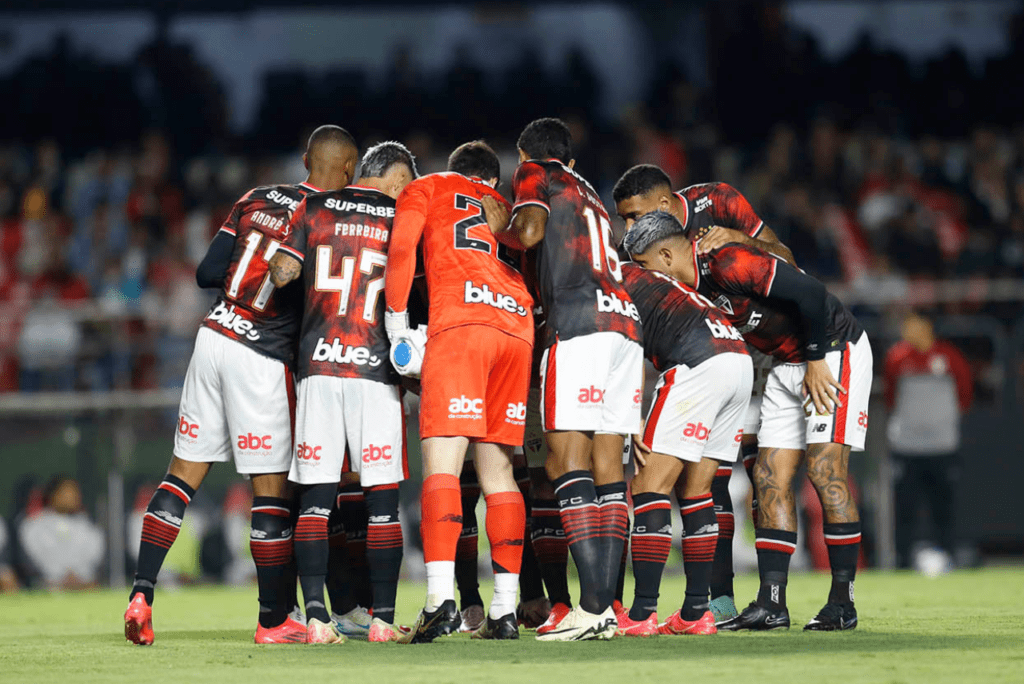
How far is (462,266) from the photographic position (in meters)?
5.93

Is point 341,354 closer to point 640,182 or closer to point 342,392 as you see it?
point 342,392

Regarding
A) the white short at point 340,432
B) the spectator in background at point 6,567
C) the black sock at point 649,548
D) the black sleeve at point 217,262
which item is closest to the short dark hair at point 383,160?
the black sleeve at point 217,262

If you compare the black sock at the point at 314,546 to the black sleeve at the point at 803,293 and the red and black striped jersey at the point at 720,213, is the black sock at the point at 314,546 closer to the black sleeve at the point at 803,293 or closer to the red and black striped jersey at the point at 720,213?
the black sleeve at the point at 803,293

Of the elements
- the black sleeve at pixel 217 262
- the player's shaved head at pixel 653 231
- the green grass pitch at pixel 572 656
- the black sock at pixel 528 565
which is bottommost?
the green grass pitch at pixel 572 656

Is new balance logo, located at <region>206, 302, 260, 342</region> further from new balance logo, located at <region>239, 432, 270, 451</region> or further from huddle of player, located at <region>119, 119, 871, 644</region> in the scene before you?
new balance logo, located at <region>239, 432, 270, 451</region>

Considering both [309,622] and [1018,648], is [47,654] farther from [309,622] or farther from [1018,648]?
[1018,648]

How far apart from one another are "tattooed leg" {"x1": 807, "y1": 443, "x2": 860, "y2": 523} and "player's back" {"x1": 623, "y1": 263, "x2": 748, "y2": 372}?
0.70 metres

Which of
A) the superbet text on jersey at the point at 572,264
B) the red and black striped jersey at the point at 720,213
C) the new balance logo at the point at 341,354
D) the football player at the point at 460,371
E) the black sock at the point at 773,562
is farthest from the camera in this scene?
the red and black striped jersey at the point at 720,213

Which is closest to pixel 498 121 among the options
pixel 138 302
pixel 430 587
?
pixel 138 302

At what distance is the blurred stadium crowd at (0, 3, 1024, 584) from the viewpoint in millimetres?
15508

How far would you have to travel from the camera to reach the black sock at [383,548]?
19.4 feet

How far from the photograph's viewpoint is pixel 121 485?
12.4m

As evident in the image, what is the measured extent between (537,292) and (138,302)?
9.56 meters

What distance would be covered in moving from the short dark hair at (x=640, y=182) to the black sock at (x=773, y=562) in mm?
1876
